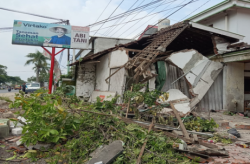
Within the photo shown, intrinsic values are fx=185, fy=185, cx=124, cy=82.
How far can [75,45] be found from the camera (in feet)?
40.6

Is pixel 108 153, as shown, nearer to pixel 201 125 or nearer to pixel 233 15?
pixel 201 125

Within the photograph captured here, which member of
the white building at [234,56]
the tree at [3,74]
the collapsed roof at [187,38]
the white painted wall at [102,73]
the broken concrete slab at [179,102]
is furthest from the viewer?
the tree at [3,74]

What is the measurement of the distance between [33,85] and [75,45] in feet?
48.7

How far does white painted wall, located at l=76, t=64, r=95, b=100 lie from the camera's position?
37.6ft

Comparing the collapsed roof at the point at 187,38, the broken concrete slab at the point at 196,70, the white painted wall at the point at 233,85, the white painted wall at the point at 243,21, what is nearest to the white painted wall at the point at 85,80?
the collapsed roof at the point at 187,38

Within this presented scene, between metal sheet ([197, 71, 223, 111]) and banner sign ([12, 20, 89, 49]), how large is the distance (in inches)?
327

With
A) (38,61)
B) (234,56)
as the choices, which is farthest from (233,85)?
(38,61)

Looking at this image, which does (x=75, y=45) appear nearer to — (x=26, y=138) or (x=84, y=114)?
(x=84, y=114)

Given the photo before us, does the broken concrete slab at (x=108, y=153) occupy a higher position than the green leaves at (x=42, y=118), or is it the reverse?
the green leaves at (x=42, y=118)

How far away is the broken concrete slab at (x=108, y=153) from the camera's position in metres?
3.01

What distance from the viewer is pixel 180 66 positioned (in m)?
7.44

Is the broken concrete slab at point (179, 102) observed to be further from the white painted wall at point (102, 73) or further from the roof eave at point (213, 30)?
the white painted wall at point (102, 73)

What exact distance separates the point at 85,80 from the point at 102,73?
1811mm

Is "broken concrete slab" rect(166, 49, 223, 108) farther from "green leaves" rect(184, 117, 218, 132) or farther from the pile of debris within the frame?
the pile of debris
